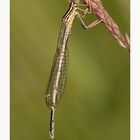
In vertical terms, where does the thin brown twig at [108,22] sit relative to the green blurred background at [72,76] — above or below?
above

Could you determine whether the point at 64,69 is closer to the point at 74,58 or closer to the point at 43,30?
the point at 74,58

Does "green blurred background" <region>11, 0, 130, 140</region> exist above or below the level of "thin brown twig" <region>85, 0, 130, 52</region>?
below

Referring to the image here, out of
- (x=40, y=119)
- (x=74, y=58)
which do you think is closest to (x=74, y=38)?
(x=74, y=58)

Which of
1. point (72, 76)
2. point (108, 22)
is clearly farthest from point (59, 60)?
point (108, 22)
